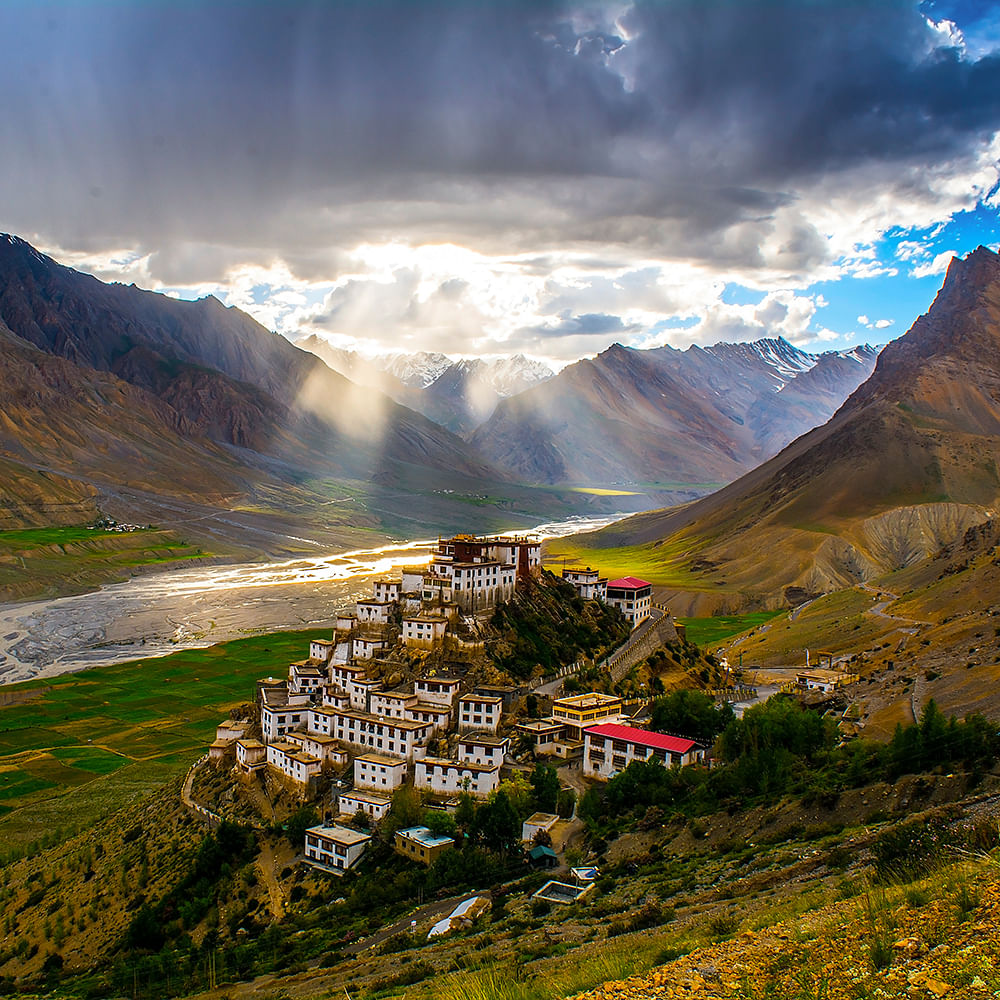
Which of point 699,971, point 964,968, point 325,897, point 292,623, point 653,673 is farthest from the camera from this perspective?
point 292,623

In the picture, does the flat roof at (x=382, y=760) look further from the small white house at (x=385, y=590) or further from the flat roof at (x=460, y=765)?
the small white house at (x=385, y=590)

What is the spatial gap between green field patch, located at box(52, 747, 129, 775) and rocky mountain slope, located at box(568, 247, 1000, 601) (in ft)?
289

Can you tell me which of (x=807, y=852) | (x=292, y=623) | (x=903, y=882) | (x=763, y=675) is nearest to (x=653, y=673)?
(x=763, y=675)

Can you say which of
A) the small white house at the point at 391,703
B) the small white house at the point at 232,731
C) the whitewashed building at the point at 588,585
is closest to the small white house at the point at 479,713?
the small white house at the point at 391,703

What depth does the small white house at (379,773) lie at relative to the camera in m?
45.1

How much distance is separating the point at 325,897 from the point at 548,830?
9573 mm

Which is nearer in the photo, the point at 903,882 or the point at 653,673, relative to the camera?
the point at 903,882

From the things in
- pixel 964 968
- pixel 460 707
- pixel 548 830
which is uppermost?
pixel 964 968

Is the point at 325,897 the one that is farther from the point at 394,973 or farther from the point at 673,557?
the point at 673,557

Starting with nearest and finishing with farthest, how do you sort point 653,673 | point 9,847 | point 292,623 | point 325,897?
point 325,897 → point 9,847 → point 653,673 → point 292,623

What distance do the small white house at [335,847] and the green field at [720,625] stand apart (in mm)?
63939

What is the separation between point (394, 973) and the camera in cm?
2606

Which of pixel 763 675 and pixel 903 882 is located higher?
pixel 903 882

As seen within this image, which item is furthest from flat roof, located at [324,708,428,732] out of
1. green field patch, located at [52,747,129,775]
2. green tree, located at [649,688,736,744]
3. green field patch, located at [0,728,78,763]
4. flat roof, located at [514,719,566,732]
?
green field patch, located at [0,728,78,763]
